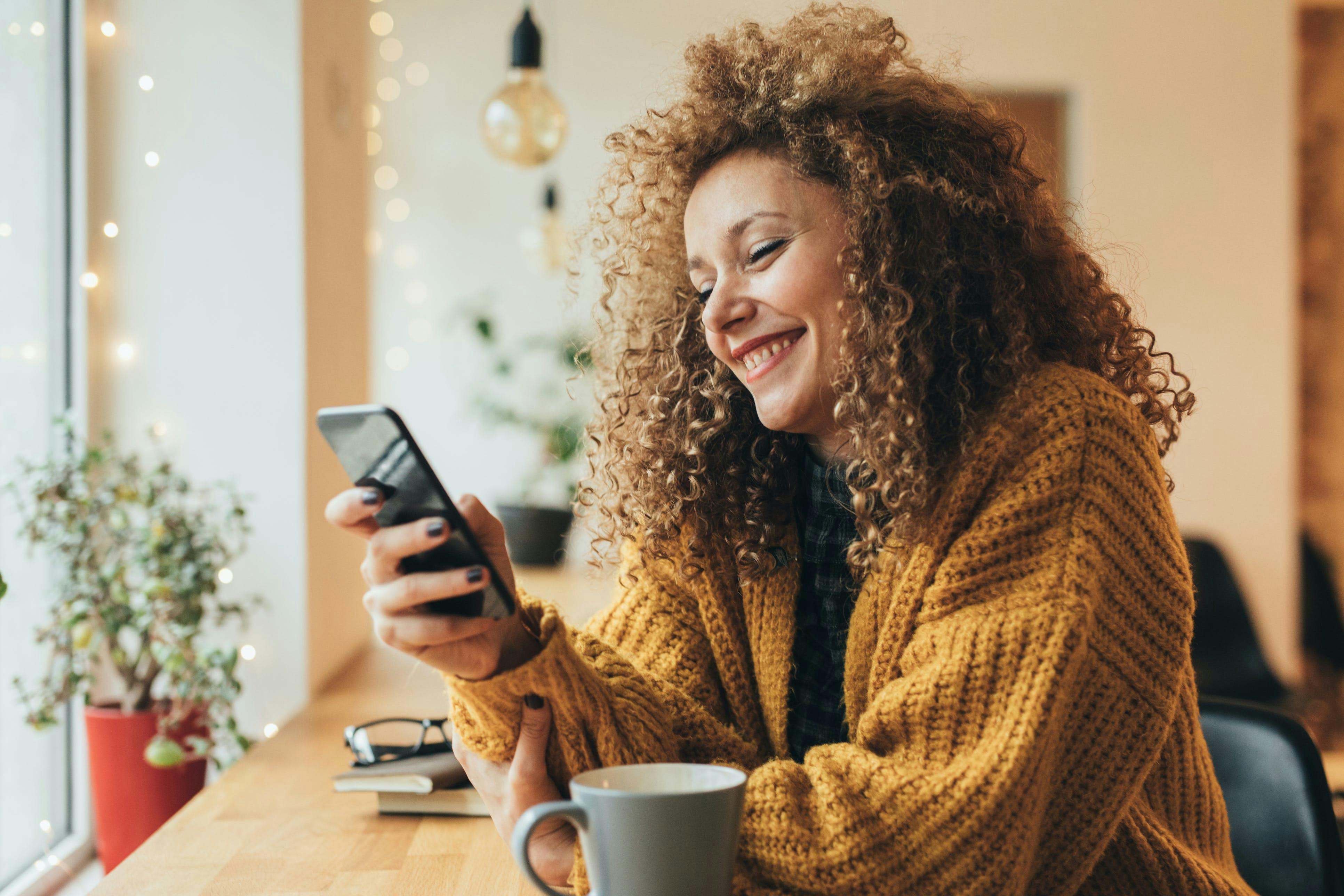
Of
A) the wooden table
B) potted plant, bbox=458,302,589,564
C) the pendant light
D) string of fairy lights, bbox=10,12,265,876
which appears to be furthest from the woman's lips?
potted plant, bbox=458,302,589,564

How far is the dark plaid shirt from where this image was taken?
971 millimetres

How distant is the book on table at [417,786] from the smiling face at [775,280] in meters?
0.48

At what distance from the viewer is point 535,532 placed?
275cm

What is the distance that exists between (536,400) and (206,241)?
5.82ft

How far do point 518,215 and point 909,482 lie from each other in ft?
9.29

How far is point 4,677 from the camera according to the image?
1.43 meters

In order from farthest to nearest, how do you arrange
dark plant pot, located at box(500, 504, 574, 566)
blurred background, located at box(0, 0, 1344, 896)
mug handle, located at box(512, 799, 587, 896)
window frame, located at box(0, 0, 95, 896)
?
blurred background, located at box(0, 0, 1344, 896)
dark plant pot, located at box(500, 504, 574, 566)
window frame, located at box(0, 0, 95, 896)
mug handle, located at box(512, 799, 587, 896)

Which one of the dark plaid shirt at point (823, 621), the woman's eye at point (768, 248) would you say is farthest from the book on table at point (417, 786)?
the woman's eye at point (768, 248)

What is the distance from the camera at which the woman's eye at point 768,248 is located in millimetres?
916

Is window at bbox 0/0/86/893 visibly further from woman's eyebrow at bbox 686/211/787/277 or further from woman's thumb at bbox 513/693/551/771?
woman's eyebrow at bbox 686/211/787/277

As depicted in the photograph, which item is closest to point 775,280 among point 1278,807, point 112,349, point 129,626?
point 1278,807

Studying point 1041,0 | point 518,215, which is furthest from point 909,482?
point 1041,0

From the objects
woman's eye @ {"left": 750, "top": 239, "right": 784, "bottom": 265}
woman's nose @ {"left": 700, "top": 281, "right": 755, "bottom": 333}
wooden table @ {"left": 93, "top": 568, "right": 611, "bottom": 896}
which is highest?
woman's eye @ {"left": 750, "top": 239, "right": 784, "bottom": 265}

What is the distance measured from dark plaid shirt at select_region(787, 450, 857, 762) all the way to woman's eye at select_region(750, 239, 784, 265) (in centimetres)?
21
